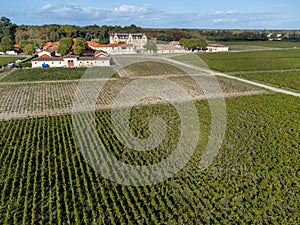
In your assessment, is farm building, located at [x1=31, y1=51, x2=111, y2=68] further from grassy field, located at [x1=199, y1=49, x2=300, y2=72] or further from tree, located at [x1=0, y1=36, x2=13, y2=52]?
tree, located at [x1=0, y1=36, x2=13, y2=52]

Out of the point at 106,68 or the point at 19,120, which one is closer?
the point at 19,120

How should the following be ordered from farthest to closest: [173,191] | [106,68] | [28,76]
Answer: [106,68]
[28,76]
[173,191]

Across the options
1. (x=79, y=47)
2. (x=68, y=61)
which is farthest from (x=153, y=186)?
(x=79, y=47)

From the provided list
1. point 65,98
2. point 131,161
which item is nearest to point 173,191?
point 131,161

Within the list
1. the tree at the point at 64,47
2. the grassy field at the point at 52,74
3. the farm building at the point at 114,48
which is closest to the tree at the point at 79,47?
the tree at the point at 64,47

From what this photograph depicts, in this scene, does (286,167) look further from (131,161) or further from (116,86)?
(116,86)

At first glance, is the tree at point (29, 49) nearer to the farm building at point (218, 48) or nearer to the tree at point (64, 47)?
the tree at point (64, 47)
